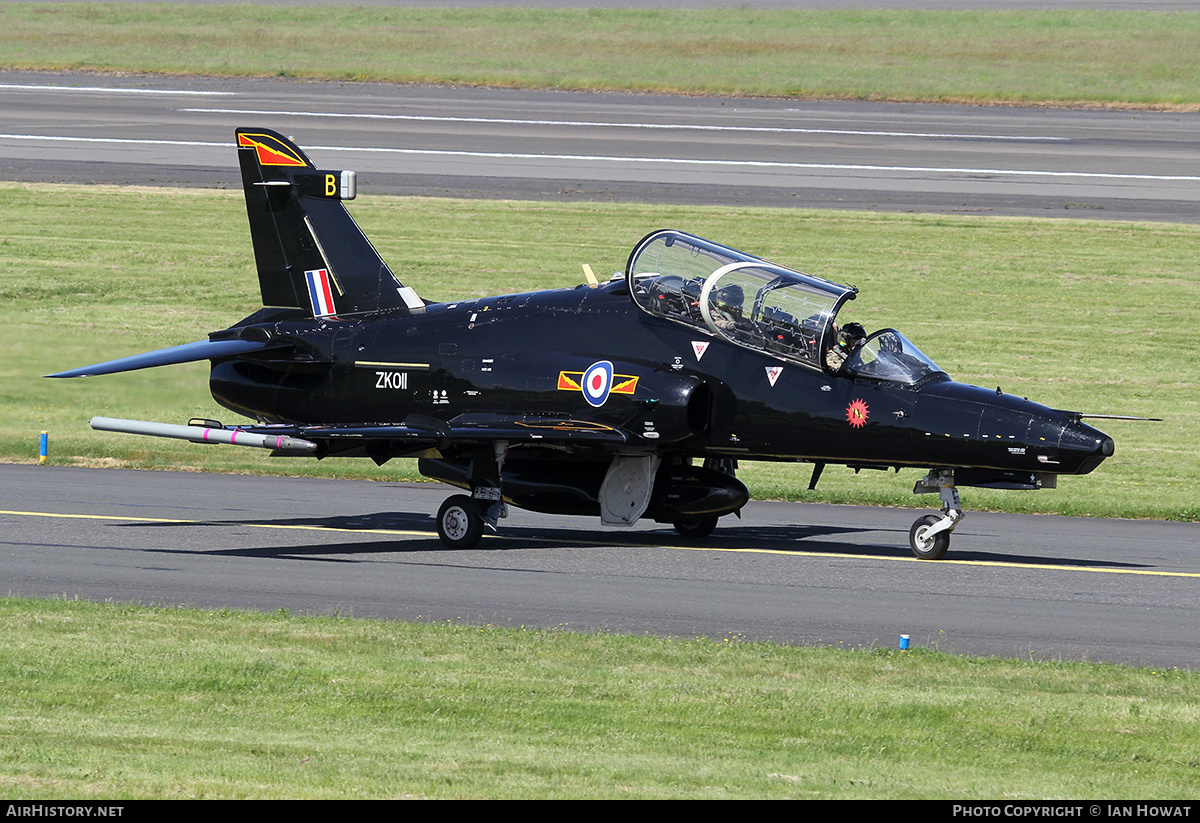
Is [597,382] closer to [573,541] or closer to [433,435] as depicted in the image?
[433,435]

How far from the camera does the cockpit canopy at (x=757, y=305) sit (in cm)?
1612

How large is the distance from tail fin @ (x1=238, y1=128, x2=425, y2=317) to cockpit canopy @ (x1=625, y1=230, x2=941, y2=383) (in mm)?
4015

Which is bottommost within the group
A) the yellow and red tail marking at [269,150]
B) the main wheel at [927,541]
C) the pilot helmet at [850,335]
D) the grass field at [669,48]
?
the main wheel at [927,541]

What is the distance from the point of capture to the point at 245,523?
61.4 feet

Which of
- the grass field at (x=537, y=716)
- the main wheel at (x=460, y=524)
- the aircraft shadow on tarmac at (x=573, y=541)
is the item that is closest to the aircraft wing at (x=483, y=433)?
the main wheel at (x=460, y=524)

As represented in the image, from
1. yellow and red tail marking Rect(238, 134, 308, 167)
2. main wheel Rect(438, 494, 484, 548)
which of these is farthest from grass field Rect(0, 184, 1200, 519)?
main wheel Rect(438, 494, 484, 548)

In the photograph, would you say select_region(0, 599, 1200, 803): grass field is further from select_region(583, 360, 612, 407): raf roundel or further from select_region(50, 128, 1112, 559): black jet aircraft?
select_region(583, 360, 612, 407): raf roundel

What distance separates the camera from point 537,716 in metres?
9.99

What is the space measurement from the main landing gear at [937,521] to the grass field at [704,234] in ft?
15.1

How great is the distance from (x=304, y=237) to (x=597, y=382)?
5.00 m

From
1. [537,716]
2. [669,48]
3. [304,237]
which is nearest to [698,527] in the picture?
[304,237]

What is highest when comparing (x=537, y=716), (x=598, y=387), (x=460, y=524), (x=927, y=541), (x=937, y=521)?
(x=598, y=387)

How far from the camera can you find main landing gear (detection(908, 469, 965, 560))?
1599 cm

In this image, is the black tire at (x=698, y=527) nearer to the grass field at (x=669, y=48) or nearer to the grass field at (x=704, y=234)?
the grass field at (x=704, y=234)
